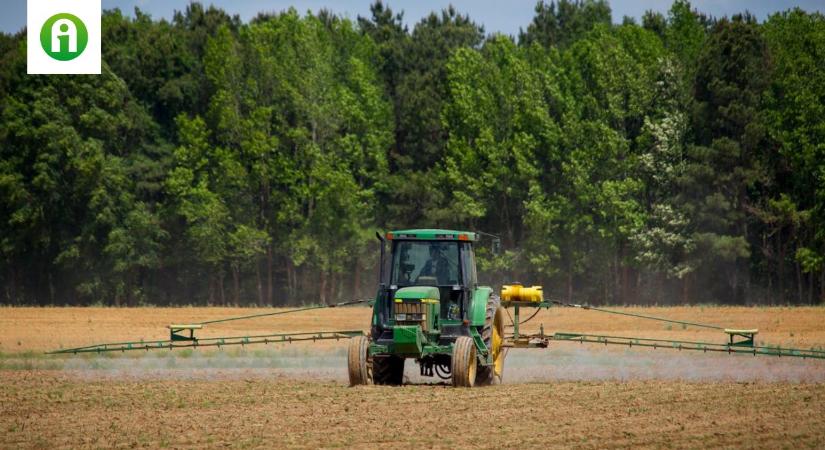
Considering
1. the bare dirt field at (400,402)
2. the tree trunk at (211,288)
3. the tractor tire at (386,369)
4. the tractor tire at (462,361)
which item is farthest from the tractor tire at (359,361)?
the tree trunk at (211,288)

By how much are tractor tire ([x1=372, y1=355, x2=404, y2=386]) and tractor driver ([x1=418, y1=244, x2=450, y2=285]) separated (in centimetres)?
174

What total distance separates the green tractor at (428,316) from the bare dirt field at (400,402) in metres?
0.66

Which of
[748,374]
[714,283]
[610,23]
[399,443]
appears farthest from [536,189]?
[399,443]

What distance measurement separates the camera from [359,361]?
2491 cm

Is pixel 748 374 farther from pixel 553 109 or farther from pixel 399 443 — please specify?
pixel 553 109

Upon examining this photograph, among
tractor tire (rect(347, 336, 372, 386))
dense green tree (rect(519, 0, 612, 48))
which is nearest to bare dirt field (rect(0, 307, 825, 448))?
tractor tire (rect(347, 336, 372, 386))

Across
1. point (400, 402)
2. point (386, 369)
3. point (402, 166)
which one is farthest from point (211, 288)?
point (400, 402)

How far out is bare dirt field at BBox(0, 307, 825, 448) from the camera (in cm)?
1850

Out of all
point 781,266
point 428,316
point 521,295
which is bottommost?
point 428,316

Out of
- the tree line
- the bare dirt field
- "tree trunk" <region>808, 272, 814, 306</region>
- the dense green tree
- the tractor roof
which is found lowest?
the bare dirt field

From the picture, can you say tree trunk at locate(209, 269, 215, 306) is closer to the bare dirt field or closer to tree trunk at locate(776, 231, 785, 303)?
tree trunk at locate(776, 231, 785, 303)

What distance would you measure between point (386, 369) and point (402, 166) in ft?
175

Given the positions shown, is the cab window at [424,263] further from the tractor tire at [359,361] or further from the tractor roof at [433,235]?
the tractor tire at [359,361]

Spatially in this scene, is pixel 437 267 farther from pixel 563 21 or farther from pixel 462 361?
pixel 563 21
